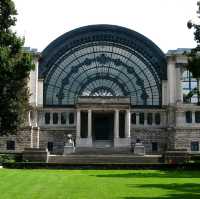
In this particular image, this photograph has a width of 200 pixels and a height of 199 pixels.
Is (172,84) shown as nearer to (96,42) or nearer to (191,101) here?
(191,101)

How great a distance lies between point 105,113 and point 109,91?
17.4 ft

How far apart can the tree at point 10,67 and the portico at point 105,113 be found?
113 ft

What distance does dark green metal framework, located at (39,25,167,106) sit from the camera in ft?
289

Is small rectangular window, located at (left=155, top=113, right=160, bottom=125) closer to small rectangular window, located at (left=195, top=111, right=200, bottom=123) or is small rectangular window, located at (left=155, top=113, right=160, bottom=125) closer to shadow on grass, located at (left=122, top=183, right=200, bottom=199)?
small rectangular window, located at (left=195, top=111, right=200, bottom=123)

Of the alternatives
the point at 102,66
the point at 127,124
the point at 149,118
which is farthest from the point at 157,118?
the point at 102,66

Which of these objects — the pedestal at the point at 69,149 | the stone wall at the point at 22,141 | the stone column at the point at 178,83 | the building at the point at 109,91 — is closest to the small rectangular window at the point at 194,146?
the building at the point at 109,91

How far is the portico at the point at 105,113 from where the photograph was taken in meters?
83.2

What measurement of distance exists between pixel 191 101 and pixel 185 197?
65447mm

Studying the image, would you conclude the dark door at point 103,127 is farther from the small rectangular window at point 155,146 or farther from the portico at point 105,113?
the small rectangular window at point 155,146

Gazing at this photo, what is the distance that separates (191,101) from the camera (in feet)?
286

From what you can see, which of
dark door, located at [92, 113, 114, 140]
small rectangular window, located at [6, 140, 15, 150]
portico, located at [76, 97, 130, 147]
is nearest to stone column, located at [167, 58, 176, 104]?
portico, located at [76, 97, 130, 147]

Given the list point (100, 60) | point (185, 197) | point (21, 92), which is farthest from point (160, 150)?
point (185, 197)

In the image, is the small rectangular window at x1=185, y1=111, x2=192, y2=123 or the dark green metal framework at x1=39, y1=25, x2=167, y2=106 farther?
the dark green metal framework at x1=39, y1=25, x2=167, y2=106

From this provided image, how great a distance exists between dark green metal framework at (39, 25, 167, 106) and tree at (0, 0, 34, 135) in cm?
Result: 3986
